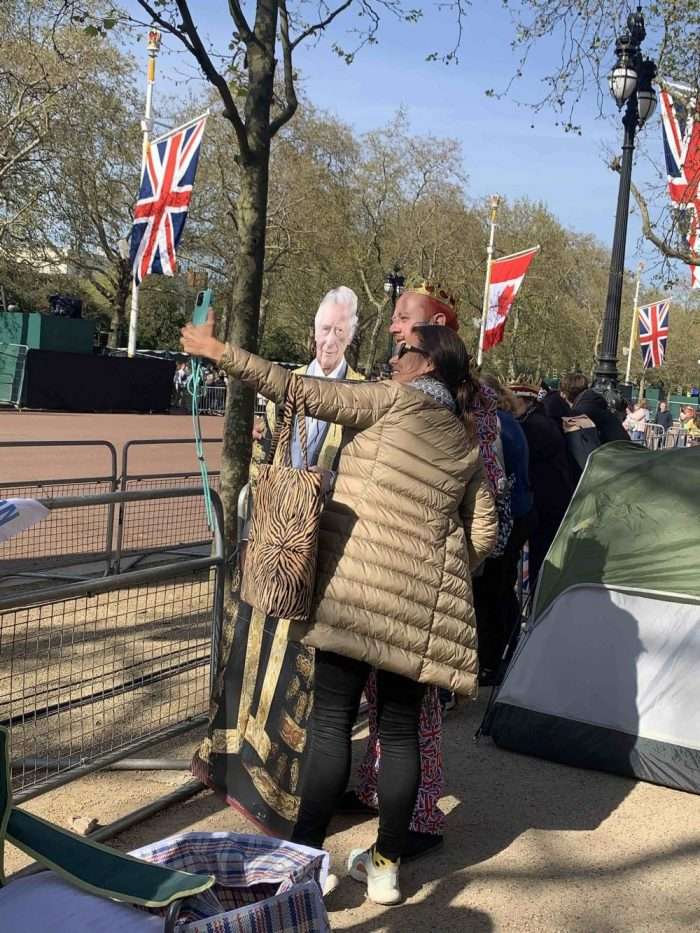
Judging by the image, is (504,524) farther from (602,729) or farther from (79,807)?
(79,807)

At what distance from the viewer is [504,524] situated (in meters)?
5.04

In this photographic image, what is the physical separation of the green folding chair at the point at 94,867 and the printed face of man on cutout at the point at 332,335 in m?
2.20

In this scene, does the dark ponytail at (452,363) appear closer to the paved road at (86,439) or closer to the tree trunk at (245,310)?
the tree trunk at (245,310)

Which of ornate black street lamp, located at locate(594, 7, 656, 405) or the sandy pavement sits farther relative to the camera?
ornate black street lamp, located at locate(594, 7, 656, 405)

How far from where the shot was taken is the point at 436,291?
4.05m

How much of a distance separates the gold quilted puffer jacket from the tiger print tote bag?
8 cm

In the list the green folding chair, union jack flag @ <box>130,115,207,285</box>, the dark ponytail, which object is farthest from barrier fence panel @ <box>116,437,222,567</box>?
union jack flag @ <box>130,115,207,285</box>

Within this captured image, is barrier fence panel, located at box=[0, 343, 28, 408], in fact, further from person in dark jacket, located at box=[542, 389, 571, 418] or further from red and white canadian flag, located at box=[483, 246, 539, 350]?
person in dark jacket, located at box=[542, 389, 571, 418]

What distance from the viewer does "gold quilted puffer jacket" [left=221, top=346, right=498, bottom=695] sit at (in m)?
2.77

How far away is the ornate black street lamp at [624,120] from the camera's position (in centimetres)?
1023

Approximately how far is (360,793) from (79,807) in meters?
1.08

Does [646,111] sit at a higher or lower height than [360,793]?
higher

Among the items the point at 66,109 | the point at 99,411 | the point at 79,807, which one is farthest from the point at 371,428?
the point at 66,109

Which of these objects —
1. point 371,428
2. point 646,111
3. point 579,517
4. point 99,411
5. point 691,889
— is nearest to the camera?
point 371,428
